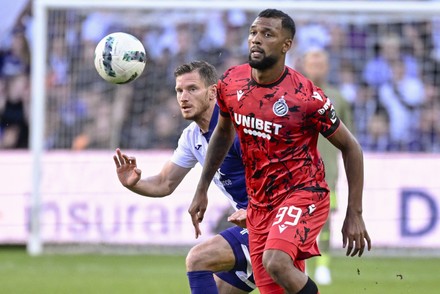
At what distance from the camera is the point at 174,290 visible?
429 inches

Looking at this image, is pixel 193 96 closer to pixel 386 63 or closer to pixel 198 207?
pixel 198 207

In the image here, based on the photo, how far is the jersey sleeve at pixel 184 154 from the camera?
8.09 m

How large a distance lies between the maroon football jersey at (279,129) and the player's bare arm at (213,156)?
318mm

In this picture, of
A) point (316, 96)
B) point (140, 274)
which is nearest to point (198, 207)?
point (316, 96)

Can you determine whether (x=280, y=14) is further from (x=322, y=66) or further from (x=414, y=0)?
(x=414, y=0)

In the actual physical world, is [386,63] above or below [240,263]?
above

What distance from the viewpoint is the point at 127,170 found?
25.1 ft

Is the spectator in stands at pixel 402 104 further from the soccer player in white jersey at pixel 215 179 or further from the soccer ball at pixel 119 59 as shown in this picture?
the soccer ball at pixel 119 59

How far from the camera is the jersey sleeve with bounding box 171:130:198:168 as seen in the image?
8094mm

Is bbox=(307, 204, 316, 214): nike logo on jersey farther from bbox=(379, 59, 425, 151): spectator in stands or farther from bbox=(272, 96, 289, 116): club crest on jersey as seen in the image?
bbox=(379, 59, 425, 151): spectator in stands

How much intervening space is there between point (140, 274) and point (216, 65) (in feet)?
13.5

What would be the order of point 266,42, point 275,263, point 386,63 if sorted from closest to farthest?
point 275,263
point 266,42
point 386,63

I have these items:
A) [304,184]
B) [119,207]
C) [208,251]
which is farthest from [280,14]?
[119,207]

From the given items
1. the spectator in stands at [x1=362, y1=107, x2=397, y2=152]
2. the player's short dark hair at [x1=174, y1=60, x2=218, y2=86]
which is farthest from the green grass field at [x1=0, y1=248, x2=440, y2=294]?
the player's short dark hair at [x1=174, y1=60, x2=218, y2=86]
